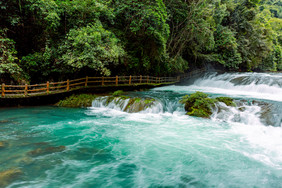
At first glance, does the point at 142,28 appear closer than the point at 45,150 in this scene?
No

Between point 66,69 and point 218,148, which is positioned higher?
point 66,69

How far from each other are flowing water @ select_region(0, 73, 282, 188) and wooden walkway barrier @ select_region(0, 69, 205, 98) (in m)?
1.12

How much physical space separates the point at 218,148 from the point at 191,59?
24384mm

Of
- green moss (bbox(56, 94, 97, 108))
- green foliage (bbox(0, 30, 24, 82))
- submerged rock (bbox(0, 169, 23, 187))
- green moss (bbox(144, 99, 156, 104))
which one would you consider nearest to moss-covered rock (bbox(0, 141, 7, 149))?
submerged rock (bbox(0, 169, 23, 187))

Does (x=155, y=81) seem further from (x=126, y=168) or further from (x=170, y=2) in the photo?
(x=126, y=168)

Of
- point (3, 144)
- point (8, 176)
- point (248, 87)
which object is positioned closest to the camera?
point (8, 176)

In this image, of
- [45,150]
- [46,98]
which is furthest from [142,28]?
[45,150]

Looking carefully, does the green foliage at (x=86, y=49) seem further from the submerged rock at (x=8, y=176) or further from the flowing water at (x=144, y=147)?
the submerged rock at (x=8, y=176)

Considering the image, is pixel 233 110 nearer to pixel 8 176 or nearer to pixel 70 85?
pixel 8 176

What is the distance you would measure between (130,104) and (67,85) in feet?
15.6

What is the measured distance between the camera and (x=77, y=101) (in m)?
12.5

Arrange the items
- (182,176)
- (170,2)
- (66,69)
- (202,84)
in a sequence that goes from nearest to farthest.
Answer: (182,176) → (66,69) → (170,2) → (202,84)

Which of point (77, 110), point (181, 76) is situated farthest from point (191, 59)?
point (77, 110)

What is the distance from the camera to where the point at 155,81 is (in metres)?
22.0
